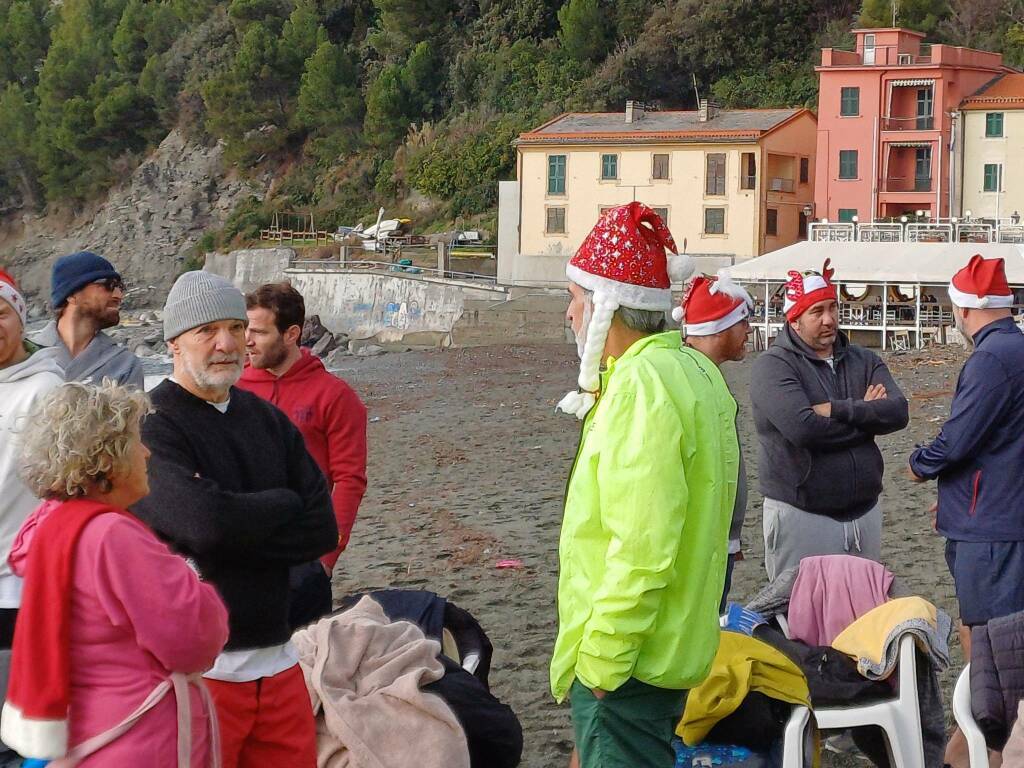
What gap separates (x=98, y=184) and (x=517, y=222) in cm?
3422

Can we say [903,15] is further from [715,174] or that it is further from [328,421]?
[328,421]

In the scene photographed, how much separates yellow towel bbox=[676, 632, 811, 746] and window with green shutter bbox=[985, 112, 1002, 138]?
129 ft

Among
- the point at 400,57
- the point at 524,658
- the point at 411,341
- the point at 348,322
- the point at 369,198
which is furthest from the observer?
the point at 400,57

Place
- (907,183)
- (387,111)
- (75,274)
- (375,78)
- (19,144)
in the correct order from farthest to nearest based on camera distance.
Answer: (19,144) < (375,78) < (387,111) < (907,183) < (75,274)

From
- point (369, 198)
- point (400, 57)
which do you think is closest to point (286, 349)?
point (369, 198)

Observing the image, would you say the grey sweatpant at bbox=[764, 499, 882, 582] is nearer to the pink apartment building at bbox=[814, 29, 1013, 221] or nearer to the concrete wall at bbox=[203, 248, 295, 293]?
the pink apartment building at bbox=[814, 29, 1013, 221]

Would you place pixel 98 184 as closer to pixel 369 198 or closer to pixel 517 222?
pixel 369 198

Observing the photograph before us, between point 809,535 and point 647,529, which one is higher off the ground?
point 647,529

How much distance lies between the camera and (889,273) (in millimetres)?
26750

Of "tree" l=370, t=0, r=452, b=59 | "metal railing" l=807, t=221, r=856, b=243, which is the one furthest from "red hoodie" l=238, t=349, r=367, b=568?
"tree" l=370, t=0, r=452, b=59

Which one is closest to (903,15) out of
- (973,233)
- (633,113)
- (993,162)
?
(993,162)

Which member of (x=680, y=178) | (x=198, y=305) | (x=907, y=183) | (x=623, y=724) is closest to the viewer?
(x=623, y=724)

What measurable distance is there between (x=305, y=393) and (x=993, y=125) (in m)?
39.3

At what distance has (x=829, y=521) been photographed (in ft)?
16.1
